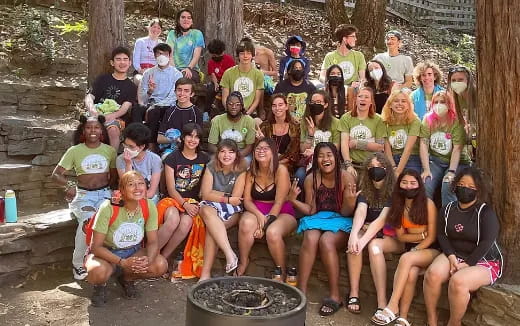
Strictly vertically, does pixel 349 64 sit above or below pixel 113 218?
above

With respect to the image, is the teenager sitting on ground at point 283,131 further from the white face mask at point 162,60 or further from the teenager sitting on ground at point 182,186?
the white face mask at point 162,60

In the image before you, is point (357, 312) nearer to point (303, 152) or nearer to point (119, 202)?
point (303, 152)

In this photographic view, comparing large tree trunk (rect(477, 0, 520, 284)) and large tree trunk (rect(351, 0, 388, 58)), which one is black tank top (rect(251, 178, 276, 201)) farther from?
large tree trunk (rect(351, 0, 388, 58))

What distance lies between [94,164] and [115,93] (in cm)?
135

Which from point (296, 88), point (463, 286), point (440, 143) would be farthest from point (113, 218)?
point (440, 143)

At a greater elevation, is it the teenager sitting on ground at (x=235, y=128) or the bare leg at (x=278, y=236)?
the teenager sitting on ground at (x=235, y=128)

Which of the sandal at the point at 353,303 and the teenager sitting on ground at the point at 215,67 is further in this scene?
the teenager sitting on ground at the point at 215,67

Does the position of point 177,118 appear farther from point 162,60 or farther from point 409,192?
point 409,192

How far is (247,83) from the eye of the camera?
665 centimetres

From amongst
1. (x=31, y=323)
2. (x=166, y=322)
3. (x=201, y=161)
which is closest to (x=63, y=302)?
(x=31, y=323)

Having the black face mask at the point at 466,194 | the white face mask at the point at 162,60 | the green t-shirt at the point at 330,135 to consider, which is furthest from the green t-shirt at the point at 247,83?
the black face mask at the point at 466,194

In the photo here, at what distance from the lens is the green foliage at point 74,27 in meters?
11.1

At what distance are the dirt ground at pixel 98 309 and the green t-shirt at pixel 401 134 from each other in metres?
1.44

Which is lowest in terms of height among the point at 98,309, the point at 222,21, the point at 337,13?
the point at 98,309
